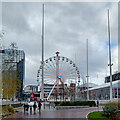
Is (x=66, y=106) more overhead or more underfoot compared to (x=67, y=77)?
more underfoot

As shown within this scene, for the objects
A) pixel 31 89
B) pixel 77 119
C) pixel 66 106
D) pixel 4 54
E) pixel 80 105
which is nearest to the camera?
pixel 77 119

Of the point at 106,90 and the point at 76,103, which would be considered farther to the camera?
the point at 106,90

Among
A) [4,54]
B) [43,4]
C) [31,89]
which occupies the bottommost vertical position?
[31,89]

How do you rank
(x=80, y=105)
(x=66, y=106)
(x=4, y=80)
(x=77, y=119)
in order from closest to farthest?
1. (x=77, y=119)
2. (x=4, y=80)
3. (x=66, y=106)
4. (x=80, y=105)

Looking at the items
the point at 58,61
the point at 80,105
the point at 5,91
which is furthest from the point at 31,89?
the point at 5,91

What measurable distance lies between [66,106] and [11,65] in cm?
1156

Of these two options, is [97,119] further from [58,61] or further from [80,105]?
[58,61]

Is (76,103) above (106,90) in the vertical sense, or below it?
below

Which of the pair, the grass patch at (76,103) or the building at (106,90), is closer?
the grass patch at (76,103)

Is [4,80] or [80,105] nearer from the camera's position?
[4,80]

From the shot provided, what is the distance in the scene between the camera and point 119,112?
1830 cm

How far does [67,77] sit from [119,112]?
2983 cm

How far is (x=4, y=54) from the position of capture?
28141 mm

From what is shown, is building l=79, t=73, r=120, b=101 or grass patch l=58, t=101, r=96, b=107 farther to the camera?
building l=79, t=73, r=120, b=101
